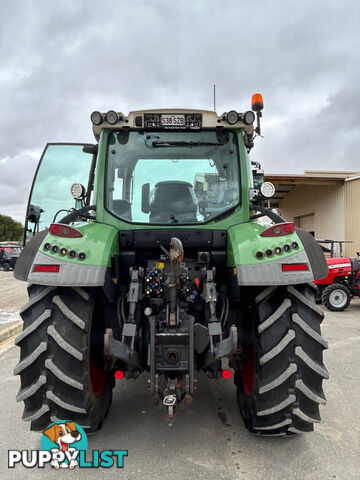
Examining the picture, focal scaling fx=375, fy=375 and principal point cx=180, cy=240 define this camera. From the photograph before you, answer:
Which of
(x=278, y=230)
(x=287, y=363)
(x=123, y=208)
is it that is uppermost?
(x=123, y=208)

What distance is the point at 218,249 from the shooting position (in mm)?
3301

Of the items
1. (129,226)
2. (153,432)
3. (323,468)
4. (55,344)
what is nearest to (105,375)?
(153,432)

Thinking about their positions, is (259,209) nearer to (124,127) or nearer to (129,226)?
(129,226)

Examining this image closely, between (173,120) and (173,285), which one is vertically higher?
(173,120)

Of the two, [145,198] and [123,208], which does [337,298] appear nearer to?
[145,198]

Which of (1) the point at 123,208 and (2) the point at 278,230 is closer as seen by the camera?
(2) the point at 278,230

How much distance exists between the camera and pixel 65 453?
8.77ft

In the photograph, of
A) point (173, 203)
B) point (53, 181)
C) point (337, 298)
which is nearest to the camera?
point (173, 203)

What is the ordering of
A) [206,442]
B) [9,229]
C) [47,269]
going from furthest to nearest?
[9,229]
[206,442]
[47,269]

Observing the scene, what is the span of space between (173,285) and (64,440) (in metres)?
1.37

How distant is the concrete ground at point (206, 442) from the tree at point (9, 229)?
7887 cm

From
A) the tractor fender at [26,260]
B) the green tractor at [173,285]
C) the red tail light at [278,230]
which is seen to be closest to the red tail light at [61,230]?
the green tractor at [173,285]

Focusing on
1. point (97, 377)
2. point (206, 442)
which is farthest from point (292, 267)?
point (97, 377)

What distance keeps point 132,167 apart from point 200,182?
646 mm
